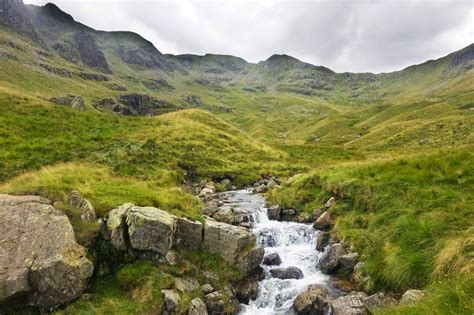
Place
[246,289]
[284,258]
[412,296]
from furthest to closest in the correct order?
[284,258] → [246,289] → [412,296]

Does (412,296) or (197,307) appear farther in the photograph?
(197,307)

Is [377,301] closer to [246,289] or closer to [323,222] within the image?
[246,289]

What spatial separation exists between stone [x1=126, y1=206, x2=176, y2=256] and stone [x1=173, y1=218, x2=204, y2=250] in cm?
116

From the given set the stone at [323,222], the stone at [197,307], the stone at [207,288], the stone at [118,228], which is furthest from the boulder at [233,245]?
the stone at [323,222]

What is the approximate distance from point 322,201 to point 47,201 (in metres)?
18.5

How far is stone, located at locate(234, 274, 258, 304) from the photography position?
15.7 m

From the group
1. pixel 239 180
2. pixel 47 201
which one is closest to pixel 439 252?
pixel 47 201

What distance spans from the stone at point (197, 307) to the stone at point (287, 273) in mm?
4864

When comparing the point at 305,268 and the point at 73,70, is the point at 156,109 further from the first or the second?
the point at 305,268

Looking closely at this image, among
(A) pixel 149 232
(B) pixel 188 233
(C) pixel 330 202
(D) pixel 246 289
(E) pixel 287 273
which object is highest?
(C) pixel 330 202

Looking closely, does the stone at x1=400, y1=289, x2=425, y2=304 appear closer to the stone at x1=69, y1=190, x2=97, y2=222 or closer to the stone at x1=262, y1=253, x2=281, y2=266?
the stone at x1=262, y1=253, x2=281, y2=266

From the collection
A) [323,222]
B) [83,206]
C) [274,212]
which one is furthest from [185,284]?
[274,212]

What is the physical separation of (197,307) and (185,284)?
1.68 m

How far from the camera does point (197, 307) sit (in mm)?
13641
